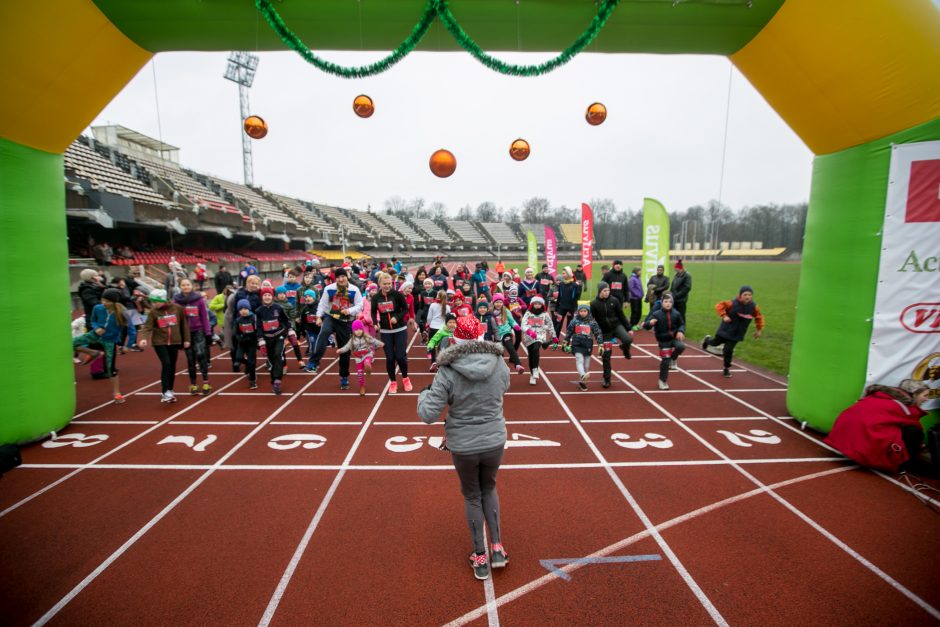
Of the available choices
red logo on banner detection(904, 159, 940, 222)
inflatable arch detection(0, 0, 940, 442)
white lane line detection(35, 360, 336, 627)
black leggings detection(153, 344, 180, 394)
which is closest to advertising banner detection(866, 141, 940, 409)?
red logo on banner detection(904, 159, 940, 222)

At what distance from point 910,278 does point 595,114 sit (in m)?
A: 4.52

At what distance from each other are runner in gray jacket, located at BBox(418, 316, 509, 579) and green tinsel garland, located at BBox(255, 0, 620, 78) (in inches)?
148

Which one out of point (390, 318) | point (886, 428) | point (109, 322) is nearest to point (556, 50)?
point (390, 318)

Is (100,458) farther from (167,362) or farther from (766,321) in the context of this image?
(766,321)

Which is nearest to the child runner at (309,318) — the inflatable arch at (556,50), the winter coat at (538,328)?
the inflatable arch at (556,50)

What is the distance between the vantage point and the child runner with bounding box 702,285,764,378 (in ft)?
28.4

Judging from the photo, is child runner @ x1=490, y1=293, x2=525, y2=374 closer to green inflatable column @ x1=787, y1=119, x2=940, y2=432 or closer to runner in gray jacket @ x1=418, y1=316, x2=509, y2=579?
green inflatable column @ x1=787, y1=119, x2=940, y2=432

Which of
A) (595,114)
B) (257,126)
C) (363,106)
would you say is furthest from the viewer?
(257,126)

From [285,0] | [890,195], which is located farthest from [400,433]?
[890,195]

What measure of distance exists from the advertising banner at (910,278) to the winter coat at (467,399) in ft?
17.1

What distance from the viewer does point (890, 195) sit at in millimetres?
5152

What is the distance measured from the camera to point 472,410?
3.34 meters

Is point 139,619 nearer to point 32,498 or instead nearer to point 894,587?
point 32,498

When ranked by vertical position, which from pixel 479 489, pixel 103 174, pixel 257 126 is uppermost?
pixel 103 174
